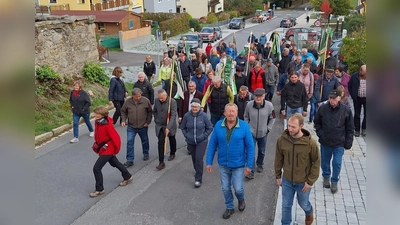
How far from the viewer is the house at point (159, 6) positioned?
52.3 m

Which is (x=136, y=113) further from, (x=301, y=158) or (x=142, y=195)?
(x=301, y=158)

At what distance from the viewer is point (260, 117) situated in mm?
7281

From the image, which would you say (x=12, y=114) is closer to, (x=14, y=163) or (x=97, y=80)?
(x=14, y=163)

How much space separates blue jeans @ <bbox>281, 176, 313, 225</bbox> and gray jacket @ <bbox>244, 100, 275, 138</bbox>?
6.46ft

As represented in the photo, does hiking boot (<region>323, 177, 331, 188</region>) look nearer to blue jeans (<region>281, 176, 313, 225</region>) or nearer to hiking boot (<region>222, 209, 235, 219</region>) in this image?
blue jeans (<region>281, 176, 313, 225</region>)

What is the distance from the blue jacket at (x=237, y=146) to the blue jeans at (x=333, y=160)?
57.7 inches

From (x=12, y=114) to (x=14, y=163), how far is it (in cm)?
15

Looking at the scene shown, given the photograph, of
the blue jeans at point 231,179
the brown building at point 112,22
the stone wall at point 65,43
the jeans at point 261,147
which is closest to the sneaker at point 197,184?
the jeans at point 261,147

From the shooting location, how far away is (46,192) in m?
7.33

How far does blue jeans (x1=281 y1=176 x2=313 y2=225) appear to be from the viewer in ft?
17.7

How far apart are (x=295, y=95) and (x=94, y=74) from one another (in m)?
8.78

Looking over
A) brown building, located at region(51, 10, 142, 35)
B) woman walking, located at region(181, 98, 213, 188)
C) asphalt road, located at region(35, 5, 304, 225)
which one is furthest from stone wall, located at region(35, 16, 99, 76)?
brown building, located at region(51, 10, 142, 35)

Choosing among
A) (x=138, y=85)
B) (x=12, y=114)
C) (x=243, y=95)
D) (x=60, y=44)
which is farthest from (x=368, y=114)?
(x=60, y=44)

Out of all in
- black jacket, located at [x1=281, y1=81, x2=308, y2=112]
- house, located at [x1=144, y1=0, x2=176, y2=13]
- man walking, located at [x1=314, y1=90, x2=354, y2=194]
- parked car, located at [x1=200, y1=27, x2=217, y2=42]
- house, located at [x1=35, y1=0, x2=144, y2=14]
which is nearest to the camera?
man walking, located at [x1=314, y1=90, x2=354, y2=194]
